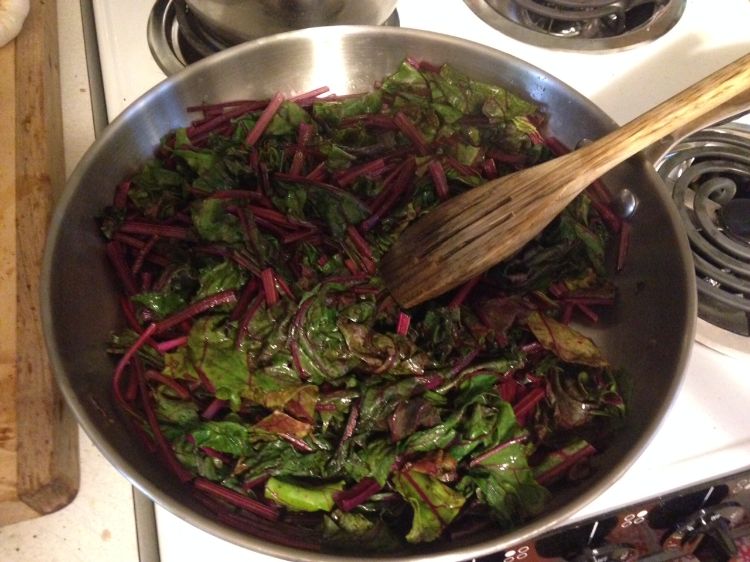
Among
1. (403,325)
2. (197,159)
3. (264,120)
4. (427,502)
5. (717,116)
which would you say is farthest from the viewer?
(264,120)

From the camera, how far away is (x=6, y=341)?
138 cm

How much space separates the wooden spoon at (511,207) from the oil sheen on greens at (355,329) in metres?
0.11

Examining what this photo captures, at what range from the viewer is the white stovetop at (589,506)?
1244 mm

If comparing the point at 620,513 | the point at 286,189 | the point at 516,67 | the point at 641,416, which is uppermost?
the point at 516,67

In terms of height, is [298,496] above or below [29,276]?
below

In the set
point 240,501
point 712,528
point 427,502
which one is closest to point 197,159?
point 240,501

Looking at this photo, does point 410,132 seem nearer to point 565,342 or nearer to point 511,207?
point 511,207

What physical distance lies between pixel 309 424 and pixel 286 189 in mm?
624

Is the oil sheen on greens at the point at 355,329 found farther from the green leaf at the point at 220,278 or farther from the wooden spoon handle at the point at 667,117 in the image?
the wooden spoon handle at the point at 667,117

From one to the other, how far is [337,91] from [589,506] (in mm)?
1257

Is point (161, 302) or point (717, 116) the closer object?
point (717, 116)

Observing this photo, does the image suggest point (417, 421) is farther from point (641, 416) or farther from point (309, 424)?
point (641, 416)

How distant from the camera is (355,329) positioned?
146 centimetres

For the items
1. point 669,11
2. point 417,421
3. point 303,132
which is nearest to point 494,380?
point 417,421
